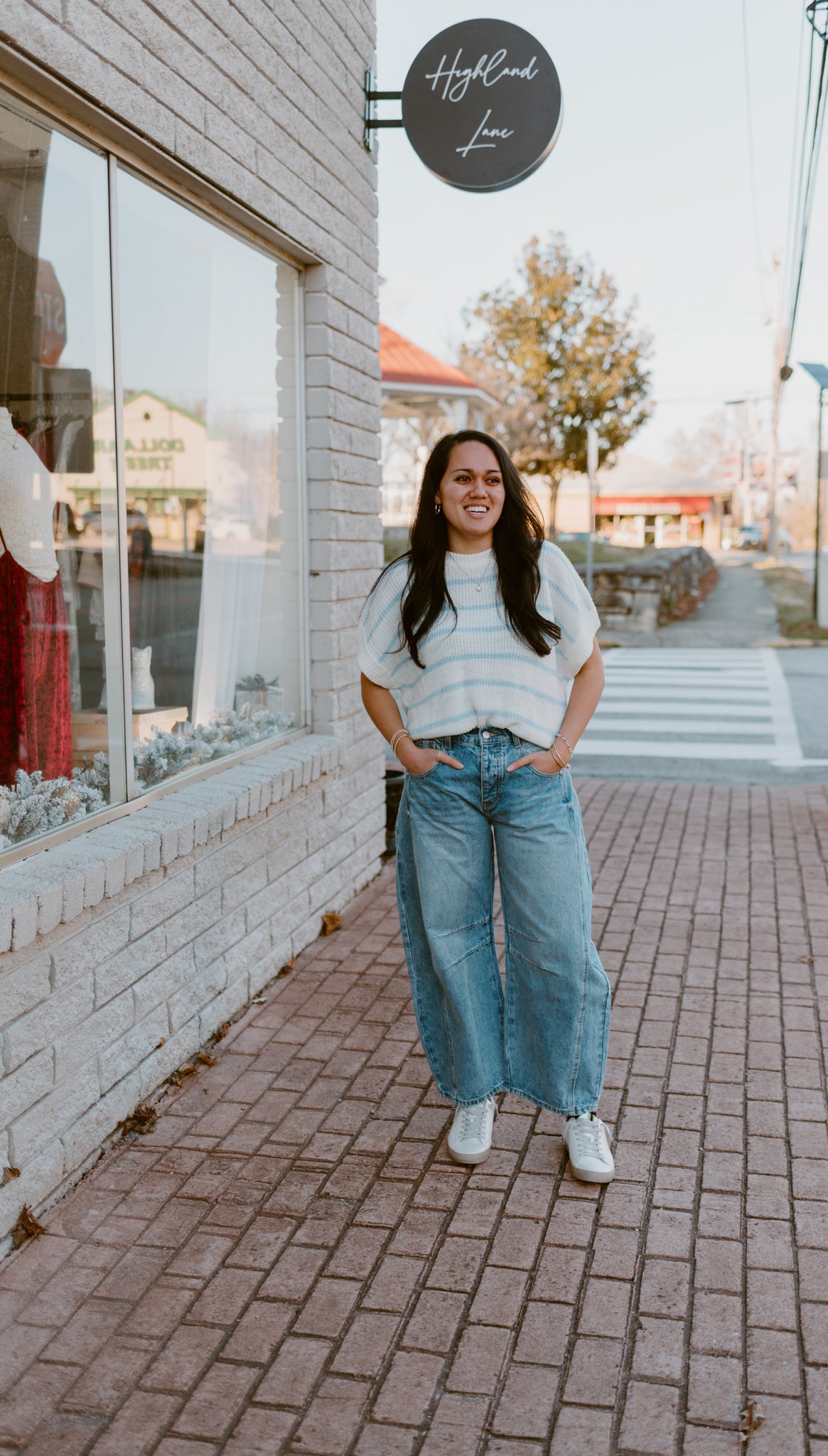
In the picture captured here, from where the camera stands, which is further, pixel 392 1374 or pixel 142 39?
pixel 142 39

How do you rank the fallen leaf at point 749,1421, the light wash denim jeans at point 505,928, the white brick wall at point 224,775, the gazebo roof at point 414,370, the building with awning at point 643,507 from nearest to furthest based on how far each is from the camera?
the fallen leaf at point 749,1421 → the white brick wall at point 224,775 → the light wash denim jeans at point 505,928 → the gazebo roof at point 414,370 → the building with awning at point 643,507

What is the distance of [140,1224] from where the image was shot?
3.20 meters

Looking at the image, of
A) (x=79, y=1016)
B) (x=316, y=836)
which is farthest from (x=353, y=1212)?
(x=316, y=836)

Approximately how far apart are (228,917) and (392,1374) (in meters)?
2.05

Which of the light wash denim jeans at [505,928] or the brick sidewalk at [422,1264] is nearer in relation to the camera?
the brick sidewalk at [422,1264]

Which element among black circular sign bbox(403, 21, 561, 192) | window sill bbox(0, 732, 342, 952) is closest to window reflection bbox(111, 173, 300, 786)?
window sill bbox(0, 732, 342, 952)

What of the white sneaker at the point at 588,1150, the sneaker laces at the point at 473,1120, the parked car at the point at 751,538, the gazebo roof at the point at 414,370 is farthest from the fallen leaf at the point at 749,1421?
the parked car at the point at 751,538

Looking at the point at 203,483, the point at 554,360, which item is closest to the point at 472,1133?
the point at 203,483

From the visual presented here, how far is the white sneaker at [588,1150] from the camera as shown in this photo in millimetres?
3375

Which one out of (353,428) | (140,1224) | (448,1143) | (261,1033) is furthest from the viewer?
(353,428)

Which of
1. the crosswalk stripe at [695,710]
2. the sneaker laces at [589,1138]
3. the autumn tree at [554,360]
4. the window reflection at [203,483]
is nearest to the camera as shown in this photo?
the sneaker laces at [589,1138]

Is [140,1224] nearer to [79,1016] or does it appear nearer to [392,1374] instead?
[79,1016]

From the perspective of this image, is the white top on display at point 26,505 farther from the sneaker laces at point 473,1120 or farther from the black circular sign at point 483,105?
the black circular sign at point 483,105

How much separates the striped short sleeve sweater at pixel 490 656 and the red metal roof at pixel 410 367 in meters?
12.0
